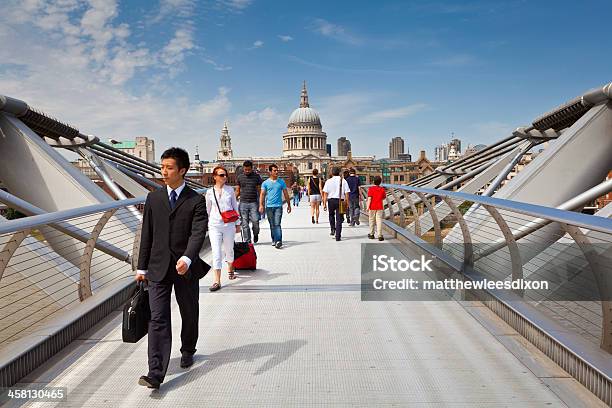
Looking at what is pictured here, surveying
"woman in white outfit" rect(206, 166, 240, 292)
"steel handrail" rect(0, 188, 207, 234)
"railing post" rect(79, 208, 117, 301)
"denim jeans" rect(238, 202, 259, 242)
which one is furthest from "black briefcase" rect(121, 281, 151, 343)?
"denim jeans" rect(238, 202, 259, 242)

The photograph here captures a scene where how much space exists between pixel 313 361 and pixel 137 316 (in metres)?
1.23

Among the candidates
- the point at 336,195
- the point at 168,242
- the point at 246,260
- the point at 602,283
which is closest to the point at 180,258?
the point at 168,242

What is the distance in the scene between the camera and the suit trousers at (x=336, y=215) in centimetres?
1020

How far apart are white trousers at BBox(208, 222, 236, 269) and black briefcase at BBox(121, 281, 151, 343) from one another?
257 centimetres

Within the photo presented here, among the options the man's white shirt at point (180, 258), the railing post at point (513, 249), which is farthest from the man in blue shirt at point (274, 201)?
the man's white shirt at point (180, 258)

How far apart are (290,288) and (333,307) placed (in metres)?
0.93

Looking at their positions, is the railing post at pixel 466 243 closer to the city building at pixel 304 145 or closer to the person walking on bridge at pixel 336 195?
the person walking on bridge at pixel 336 195

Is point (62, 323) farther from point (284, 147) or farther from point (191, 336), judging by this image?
point (284, 147)

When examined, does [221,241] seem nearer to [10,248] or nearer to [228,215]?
[228,215]

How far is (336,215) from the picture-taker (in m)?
10.5

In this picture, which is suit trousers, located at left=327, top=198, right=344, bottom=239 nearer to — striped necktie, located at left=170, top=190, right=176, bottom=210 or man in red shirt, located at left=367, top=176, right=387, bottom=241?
man in red shirt, located at left=367, top=176, right=387, bottom=241

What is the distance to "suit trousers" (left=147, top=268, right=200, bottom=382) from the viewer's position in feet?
11.1

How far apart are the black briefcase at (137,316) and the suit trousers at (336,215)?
6.84 m

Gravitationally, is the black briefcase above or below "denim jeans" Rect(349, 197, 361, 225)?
below
